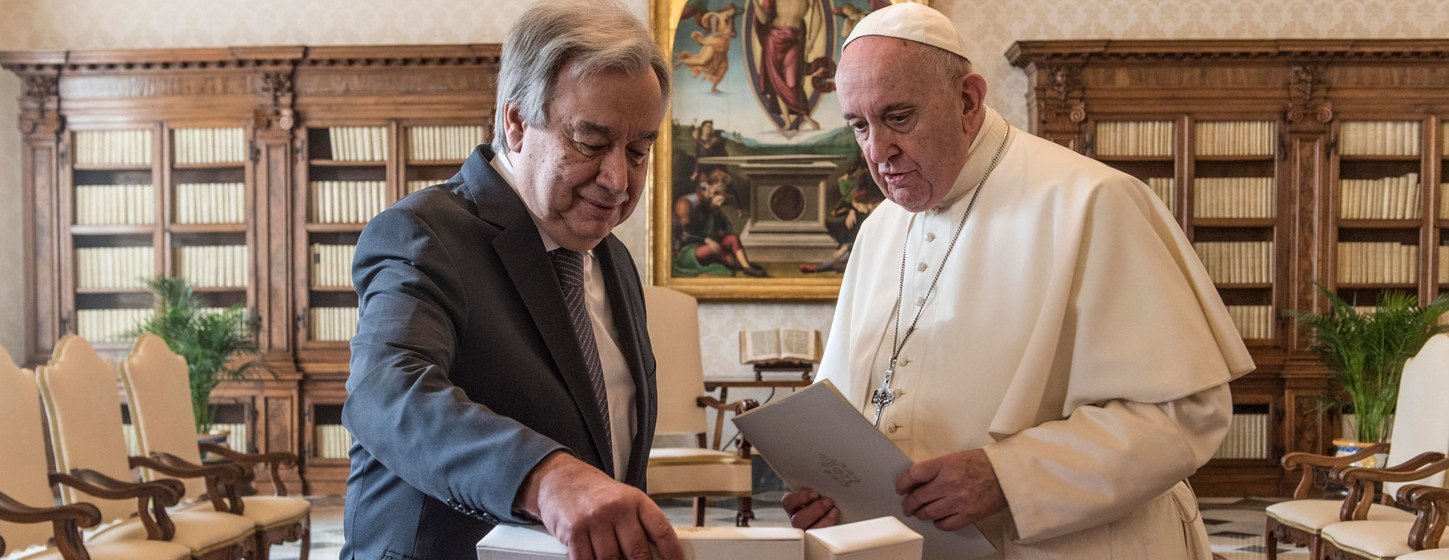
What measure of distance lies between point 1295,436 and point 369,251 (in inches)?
304

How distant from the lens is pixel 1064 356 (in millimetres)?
1972

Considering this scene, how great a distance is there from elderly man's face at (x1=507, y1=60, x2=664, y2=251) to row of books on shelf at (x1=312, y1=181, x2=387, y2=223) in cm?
694

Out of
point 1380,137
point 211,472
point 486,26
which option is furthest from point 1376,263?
point 211,472

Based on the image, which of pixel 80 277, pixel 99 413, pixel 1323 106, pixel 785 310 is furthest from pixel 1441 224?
pixel 80 277

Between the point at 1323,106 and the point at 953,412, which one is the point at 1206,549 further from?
the point at 1323,106

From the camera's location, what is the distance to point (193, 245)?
27.2ft

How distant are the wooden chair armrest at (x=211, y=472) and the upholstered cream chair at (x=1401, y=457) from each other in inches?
166

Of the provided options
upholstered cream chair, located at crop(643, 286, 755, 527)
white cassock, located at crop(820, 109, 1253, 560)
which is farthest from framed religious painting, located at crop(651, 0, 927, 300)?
white cassock, located at crop(820, 109, 1253, 560)

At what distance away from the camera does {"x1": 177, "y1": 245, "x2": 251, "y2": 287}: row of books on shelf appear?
822 centimetres

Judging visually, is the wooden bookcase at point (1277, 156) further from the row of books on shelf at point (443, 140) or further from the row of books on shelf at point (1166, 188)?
the row of books on shelf at point (443, 140)

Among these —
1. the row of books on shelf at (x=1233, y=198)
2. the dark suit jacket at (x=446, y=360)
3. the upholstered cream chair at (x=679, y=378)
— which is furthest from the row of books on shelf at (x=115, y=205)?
the dark suit jacket at (x=446, y=360)

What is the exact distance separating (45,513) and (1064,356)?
3164 millimetres

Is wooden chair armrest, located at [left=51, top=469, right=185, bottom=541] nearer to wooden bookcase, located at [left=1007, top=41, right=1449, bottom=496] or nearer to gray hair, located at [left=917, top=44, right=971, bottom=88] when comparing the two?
gray hair, located at [left=917, top=44, right=971, bottom=88]

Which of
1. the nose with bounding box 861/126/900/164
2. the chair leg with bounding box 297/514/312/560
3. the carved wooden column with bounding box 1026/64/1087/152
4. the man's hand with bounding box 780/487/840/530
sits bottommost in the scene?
the chair leg with bounding box 297/514/312/560
